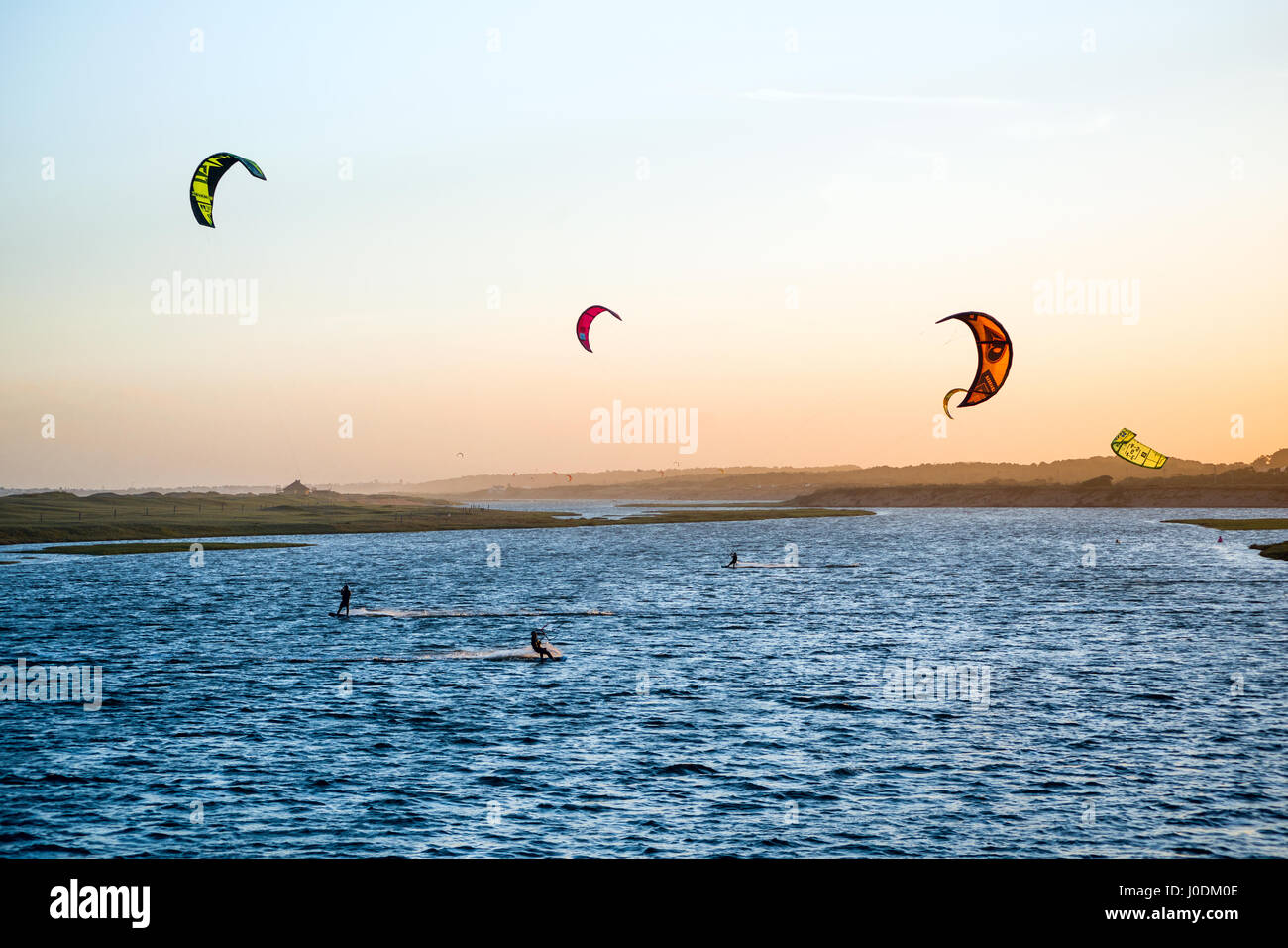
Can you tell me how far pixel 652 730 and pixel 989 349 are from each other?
26.1m

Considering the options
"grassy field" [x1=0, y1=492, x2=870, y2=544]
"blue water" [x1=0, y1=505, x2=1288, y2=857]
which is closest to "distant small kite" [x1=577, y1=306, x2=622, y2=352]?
"blue water" [x1=0, y1=505, x2=1288, y2=857]

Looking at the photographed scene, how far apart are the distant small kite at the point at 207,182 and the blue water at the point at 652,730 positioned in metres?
21.3

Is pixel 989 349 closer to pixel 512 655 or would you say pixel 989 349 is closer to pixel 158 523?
pixel 512 655

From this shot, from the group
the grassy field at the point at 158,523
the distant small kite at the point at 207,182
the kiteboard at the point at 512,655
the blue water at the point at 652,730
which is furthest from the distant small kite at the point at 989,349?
the grassy field at the point at 158,523

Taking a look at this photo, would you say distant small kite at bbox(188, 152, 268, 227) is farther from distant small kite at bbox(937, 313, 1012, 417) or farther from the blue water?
distant small kite at bbox(937, 313, 1012, 417)

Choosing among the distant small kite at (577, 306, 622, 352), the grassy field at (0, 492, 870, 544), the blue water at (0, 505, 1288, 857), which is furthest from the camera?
the grassy field at (0, 492, 870, 544)

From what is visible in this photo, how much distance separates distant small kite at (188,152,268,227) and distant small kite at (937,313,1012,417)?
33.8m

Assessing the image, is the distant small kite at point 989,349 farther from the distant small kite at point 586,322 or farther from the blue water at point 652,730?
the distant small kite at point 586,322

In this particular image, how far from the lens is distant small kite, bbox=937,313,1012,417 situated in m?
48.4

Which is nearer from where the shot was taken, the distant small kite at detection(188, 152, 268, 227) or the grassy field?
the distant small kite at detection(188, 152, 268, 227)

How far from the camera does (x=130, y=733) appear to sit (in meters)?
34.6

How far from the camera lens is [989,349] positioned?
49.9m
